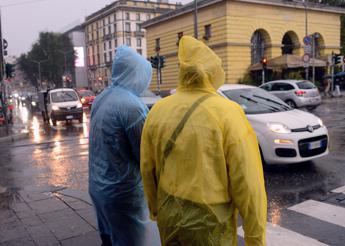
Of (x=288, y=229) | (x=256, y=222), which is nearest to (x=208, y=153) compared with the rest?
A: (x=256, y=222)

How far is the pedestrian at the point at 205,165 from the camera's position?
2002 mm

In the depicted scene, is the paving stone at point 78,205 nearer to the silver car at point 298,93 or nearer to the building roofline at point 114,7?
the silver car at point 298,93

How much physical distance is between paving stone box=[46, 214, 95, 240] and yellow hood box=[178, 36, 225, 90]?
2.97 m

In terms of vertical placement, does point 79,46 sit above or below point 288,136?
above

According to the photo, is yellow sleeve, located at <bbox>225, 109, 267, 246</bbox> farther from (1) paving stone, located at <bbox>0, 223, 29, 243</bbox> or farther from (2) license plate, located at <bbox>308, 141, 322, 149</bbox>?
(2) license plate, located at <bbox>308, 141, 322, 149</bbox>

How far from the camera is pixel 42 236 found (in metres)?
4.51

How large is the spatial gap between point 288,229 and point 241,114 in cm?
296

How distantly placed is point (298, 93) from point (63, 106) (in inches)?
467

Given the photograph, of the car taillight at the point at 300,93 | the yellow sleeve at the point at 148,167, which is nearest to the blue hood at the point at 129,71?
the yellow sleeve at the point at 148,167

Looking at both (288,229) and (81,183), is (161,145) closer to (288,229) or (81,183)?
(288,229)

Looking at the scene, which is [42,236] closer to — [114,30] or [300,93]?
[300,93]

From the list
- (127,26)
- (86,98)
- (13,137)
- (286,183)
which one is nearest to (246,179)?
(286,183)

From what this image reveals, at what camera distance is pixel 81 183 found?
7270 mm

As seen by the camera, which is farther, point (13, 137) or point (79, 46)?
point (79, 46)
